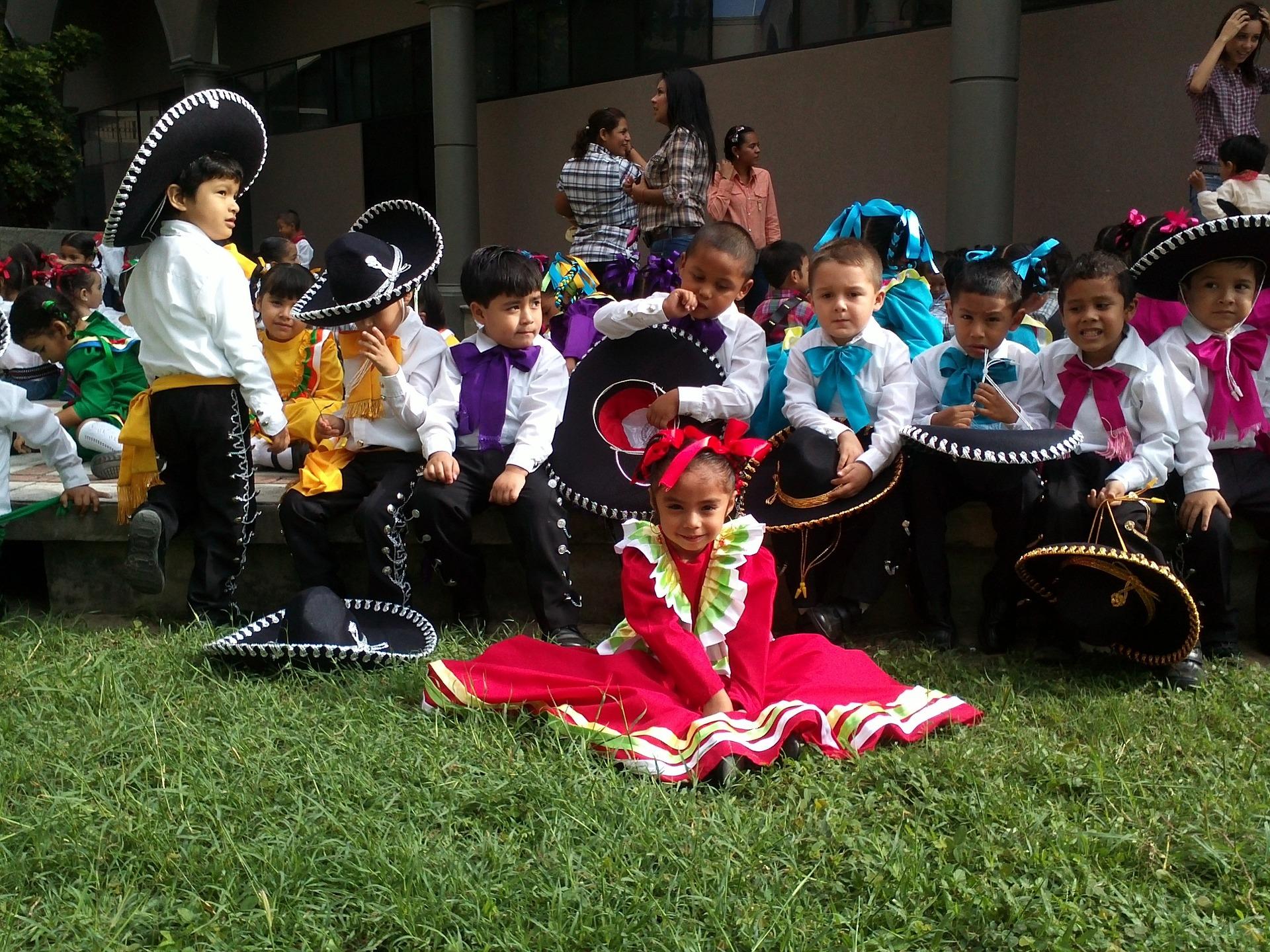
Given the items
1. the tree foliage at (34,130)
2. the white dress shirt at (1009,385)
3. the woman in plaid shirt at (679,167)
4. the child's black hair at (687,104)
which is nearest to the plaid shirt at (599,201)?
the woman in plaid shirt at (679,167)

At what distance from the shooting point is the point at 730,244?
4.11 m

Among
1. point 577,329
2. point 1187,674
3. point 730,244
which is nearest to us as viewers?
point 1187,674

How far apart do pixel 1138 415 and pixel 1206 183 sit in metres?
3.65

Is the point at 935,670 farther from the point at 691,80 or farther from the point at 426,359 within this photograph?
the point at 691,80

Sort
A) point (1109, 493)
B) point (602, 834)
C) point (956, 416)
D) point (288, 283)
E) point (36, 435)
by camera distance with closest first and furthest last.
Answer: point (602, 834), point (1109, 493), point (956, 416), point (36, 435), point (288, 283)

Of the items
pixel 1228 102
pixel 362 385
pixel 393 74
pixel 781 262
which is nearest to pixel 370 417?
pixel 362 385

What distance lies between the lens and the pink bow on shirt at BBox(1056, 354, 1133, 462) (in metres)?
3.79

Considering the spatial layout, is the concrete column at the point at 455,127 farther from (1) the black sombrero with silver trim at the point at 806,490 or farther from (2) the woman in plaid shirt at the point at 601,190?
(1) the black sombrero with silver trim at the point at 806,490

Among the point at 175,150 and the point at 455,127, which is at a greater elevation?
the point at 455,127

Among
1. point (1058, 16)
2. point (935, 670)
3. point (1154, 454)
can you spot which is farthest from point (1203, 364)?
point (1058, 16)

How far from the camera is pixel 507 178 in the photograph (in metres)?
14.1

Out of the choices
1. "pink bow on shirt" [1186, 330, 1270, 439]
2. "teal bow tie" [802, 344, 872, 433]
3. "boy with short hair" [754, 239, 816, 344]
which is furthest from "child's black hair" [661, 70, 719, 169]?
"pink bow on shirt" [1186, 330, 1270, 439]

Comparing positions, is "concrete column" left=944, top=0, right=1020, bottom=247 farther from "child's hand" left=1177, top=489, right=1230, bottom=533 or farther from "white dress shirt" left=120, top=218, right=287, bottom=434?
"white dress shirt" left=120, top=218, right=287, bottom=434

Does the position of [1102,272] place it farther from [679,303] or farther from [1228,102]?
[1228,102]
